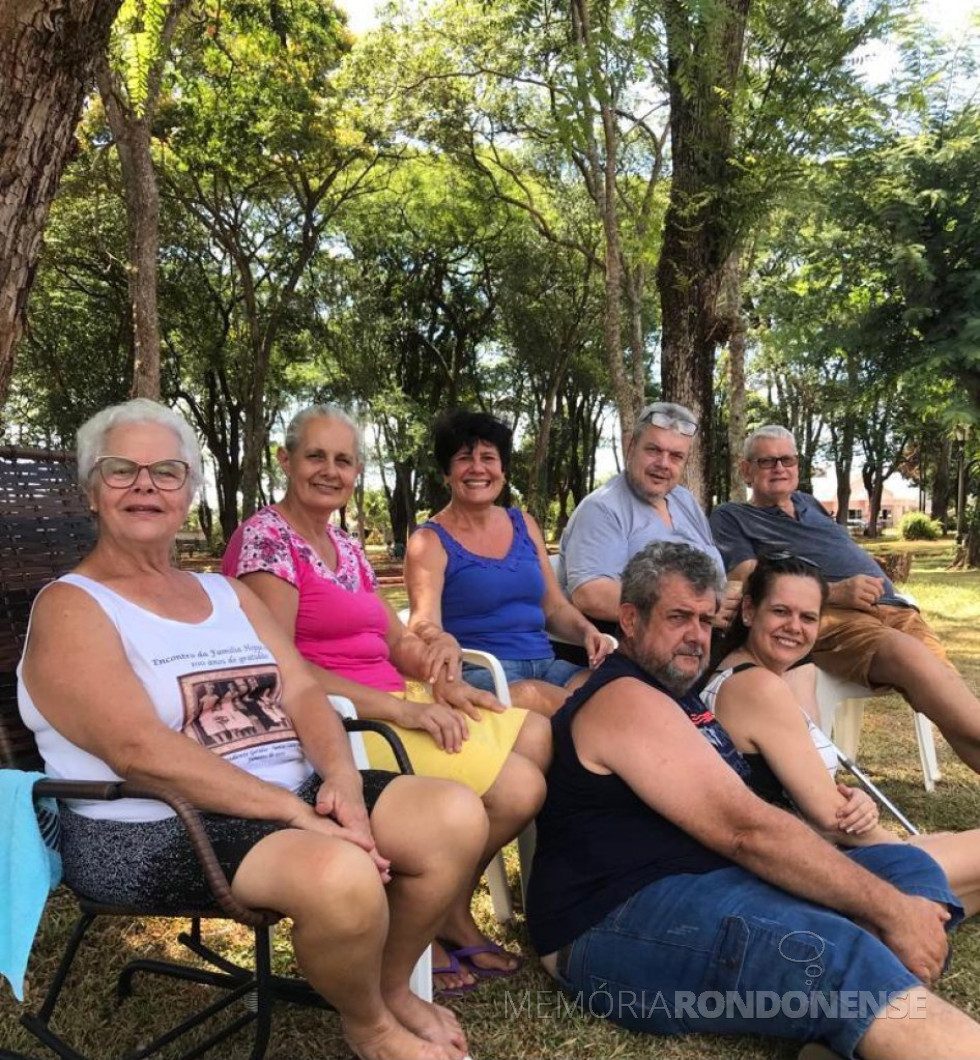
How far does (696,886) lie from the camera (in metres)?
2.12

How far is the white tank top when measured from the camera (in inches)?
75.9

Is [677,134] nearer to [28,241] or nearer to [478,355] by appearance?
[28,241]

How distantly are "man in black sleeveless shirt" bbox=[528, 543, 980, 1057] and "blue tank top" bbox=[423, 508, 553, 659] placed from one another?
101 centimetres

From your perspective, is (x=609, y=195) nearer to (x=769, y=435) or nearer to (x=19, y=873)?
(x=769, y=435)

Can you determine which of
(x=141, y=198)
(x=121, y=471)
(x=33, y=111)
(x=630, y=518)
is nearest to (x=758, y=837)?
(x=121, y=471)

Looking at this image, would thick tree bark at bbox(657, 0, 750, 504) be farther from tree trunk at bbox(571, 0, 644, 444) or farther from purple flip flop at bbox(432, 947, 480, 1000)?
purple flip flop at bbox(432, 947, 480, 1000)

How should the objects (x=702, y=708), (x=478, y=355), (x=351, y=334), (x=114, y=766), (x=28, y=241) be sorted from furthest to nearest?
1. (x=478, y=355)
2. (x=351, y=334)
3. (x=28, y=241)
4. (x=702, y=708)
5. (x=114, y=766)

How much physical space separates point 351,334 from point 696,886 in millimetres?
19506

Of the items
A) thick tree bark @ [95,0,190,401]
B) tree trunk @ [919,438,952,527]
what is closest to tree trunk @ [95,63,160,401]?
thick tree bark @ [95,0,190,401]

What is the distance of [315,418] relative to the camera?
9.83 ft

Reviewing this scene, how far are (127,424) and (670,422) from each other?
2.42 meters

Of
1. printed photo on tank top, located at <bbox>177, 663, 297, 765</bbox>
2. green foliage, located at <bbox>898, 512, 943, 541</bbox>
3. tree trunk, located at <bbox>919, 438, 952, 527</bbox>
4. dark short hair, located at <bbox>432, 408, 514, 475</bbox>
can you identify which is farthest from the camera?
green foliage, located at <bbox>898, 512, 943, 541</bbox>

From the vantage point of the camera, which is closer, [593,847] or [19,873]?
[19,873]

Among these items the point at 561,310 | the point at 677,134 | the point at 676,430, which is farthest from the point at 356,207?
the point at 676,430
